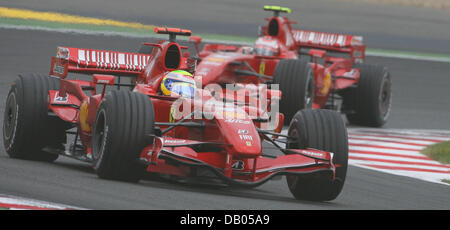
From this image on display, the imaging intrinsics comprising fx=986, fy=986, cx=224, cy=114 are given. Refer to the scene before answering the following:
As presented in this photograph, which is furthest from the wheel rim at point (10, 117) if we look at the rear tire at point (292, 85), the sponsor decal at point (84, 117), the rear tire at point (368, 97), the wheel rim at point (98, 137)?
the rear tire at point (368, 97)

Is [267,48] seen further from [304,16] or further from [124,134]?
[304,16]

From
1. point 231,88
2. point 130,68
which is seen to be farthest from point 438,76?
point 130,68

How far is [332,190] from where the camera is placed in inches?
367

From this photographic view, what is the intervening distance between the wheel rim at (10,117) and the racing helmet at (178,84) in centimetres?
175

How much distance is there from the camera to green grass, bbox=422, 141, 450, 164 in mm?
14568

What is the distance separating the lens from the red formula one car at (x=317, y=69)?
1814 centimetres

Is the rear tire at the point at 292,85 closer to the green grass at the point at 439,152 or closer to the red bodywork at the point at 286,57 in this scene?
the red bodywork at the point at 286,57

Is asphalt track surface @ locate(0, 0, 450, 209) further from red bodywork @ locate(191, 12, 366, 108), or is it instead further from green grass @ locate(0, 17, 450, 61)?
red bodywork @ locate(191, 12, 366, 108)

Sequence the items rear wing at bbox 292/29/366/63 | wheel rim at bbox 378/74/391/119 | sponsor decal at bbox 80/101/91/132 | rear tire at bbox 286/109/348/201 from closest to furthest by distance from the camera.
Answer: rear tire at bbox 286/109/348/201, sponsor decal at bbox 80/101/91/132, wheel rim at bbox 378/74/391/119, rear wing at bbox 292/29/366/63

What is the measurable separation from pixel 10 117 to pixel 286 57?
870 centimetres

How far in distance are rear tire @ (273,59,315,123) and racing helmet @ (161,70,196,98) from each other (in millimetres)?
6324

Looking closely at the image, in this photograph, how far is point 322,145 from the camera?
9297 mm

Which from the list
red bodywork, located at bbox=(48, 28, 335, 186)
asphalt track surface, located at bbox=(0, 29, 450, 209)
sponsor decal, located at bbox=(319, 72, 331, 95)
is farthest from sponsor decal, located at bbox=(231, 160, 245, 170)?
sponsor decal, located at bbox=(319, 72, 331, 95)
